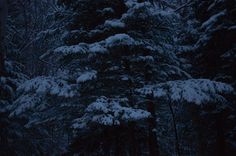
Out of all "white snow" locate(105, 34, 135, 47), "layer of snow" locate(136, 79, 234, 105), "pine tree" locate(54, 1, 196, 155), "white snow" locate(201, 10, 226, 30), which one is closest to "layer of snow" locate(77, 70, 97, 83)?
"pine tree" locate(54, 1, 196, 155)

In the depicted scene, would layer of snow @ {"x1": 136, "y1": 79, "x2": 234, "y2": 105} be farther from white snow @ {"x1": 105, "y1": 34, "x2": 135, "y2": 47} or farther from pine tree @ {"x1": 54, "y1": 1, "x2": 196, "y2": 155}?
white snow @ {"x1": 105, "y1": 34, "x2": 135, "y2": 47}

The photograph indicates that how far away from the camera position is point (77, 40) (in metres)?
14.1

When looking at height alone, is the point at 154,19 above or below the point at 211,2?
below

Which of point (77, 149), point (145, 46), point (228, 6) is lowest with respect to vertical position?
point (77, 149)

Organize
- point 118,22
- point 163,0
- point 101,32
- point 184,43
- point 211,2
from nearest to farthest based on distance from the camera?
point 118,22 → point 101,32 → point 163,0 → point 211,2 → point 184,43

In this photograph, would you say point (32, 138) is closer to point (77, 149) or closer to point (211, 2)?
point (77, 149)

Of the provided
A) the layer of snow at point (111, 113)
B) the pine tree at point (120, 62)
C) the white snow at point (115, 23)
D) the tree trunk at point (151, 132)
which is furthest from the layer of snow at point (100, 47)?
the tree trunk at point (151, 132)

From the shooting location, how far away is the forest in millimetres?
12086

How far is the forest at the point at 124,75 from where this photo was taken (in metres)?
12.1

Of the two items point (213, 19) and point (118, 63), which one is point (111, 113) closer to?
point (118, 63)

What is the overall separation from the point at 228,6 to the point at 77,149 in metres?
8.69

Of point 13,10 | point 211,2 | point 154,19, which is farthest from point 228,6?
point 13,10

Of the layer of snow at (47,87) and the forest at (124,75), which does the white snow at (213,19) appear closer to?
the forest at (124,75)

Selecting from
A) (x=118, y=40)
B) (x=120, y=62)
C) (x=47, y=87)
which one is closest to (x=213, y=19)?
(x=120, y=62)
